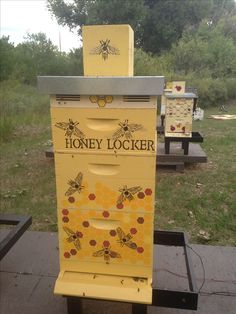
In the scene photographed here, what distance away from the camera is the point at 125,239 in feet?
7.39

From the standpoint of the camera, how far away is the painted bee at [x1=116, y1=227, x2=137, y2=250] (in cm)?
224

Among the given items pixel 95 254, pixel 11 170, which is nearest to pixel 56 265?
pixel 95 254

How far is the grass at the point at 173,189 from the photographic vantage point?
407 centimetres

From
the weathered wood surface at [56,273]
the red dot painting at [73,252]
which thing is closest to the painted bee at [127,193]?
the red dot painting at [73,252]

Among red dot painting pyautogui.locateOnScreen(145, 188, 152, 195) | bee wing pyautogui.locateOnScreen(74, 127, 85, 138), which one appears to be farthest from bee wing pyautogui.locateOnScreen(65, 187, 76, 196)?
red dot painting pyautogui.locateOnScreen(145, 188, 152, 195)

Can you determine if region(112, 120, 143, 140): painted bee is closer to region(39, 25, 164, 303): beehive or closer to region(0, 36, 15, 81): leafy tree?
region(39, 25, 164, 303): beehive

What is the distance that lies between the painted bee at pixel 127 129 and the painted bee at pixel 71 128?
219mm

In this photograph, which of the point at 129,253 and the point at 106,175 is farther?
the point at 129,253

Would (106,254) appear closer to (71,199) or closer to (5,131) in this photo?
(71,199)

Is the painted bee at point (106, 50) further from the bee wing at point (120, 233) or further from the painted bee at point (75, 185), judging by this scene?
the bee wing at point (120, 233)

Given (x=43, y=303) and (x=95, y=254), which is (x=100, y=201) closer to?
(x=95, y=254)

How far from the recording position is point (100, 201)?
2.19 metres

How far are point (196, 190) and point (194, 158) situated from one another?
936mm

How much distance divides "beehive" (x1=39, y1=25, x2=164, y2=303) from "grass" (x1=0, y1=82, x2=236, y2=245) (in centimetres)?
167
